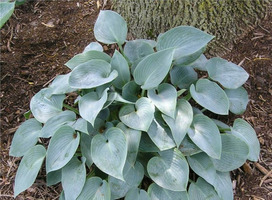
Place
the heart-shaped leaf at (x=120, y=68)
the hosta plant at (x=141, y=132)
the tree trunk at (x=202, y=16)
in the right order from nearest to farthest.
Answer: the hosta plant at (x=141, y=132)
the heart-shaped leaf at (x=120, y=68)
the tree trunk at (x=202, y=16)

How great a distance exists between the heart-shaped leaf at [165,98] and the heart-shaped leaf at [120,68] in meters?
0.21

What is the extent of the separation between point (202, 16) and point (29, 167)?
1.62 meters

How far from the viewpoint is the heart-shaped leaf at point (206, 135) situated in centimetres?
192

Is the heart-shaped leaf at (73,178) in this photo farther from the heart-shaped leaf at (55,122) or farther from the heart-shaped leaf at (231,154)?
the heart-shaped leaf at (231,154)

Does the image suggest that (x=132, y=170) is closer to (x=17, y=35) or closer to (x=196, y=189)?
(x=196, y=189)

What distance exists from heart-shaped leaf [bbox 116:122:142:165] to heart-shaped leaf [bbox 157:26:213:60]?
542 mm

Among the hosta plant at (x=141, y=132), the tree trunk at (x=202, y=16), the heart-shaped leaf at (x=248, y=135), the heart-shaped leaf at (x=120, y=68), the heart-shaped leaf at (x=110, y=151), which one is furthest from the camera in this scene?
the tree trunk at (x=202, y=16)

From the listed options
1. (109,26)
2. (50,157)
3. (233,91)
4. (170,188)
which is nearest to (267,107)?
(233,91)

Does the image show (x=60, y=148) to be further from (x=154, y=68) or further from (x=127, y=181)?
(x=154, y=68)

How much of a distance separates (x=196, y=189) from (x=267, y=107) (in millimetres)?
909

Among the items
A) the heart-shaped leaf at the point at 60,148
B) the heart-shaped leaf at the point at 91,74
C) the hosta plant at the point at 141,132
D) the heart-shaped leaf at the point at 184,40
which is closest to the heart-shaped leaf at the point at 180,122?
the hosta plant at the point at 141,132

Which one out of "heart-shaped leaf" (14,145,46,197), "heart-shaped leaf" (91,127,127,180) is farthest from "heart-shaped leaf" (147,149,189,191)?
"heart-shaped leaf" (14,145,46,197)

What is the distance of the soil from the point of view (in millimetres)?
2246

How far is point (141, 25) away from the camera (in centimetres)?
256
